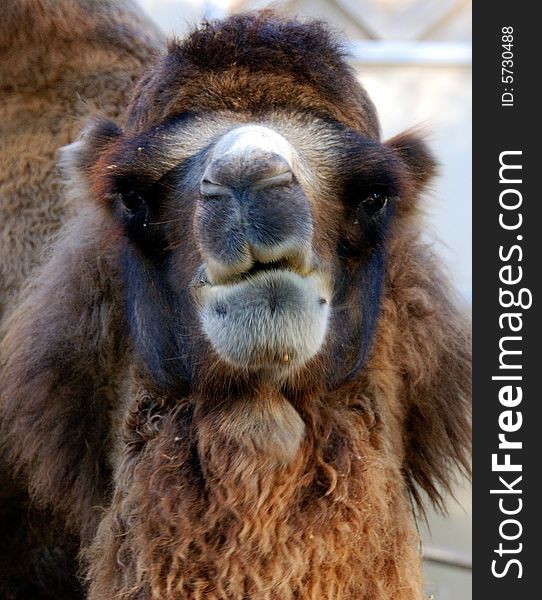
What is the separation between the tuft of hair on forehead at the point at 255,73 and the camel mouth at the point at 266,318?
433 millimetres

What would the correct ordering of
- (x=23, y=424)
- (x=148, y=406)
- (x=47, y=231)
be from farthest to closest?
(x=47, y=231)
(x=23, y=424)
(x=148, y=406)

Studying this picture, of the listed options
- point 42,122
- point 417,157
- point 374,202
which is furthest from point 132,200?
point 42,122

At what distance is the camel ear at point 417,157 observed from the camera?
2.68 metres

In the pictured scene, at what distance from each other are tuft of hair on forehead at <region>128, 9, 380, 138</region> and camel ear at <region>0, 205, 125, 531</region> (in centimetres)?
43

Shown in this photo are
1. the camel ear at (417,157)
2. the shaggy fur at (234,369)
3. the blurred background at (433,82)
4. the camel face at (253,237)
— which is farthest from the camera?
the blurred background at (433,82)

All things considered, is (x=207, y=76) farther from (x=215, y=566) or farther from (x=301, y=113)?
(x=215, y=566)

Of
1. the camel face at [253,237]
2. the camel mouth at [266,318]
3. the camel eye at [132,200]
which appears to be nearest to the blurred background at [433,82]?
the camel face at [253,237]

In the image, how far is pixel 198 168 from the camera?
91.3 inches

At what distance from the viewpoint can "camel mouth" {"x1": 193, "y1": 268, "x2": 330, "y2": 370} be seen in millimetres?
2145

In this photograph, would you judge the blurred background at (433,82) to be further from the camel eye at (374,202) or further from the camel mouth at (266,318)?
the camel mouth at (266,318)

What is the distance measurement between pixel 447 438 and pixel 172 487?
0.80 metres

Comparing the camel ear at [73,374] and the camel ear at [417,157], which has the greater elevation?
the camel ear at [417,157]

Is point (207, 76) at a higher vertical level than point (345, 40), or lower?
lower

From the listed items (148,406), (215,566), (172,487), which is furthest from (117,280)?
(215,566)
